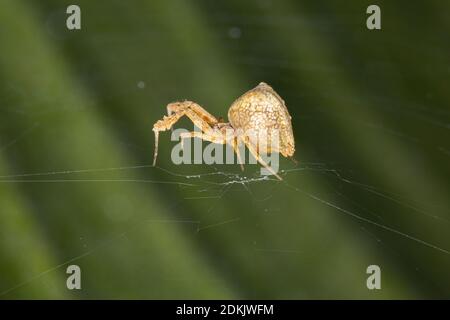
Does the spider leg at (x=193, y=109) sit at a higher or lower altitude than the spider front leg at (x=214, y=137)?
higher

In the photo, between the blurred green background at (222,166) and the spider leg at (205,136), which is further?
the spider leg at (205,136)

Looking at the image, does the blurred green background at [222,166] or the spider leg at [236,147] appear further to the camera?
the spider leg at [236,147]

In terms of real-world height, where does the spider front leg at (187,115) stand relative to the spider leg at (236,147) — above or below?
above

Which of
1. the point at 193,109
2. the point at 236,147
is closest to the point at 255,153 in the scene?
the point at 236,147

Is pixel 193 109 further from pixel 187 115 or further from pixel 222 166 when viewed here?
pixel 222 166
